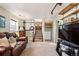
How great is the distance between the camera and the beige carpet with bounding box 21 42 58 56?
100 inches

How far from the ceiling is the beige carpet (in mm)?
644

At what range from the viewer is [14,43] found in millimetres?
2641

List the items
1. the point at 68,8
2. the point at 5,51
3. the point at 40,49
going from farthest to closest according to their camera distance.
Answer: the point at 40,49 < the point at 68,8 < the point at 5,51

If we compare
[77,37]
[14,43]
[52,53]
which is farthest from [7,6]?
[77,37]

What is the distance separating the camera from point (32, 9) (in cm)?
256

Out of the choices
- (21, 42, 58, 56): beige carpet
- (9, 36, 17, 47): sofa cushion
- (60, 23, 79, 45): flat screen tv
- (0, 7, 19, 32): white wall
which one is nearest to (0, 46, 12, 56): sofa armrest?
(9, 36, 17, 47): sofa cushion

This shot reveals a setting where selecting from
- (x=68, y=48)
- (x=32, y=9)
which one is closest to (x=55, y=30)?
(x=68, y=48)

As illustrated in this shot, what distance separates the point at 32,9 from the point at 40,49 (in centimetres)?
93

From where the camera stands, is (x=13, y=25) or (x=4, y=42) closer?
(x=4, y=42)

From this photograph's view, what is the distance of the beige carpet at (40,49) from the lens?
2.54 meters

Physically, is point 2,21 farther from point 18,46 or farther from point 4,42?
point 18,46

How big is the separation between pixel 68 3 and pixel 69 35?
27.3 inches

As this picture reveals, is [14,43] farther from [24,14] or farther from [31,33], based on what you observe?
[24,14]

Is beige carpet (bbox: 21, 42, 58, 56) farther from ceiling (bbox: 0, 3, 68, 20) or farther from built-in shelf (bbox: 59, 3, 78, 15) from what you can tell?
built-in shelf (bbox: 59, 3, 78, 15)
